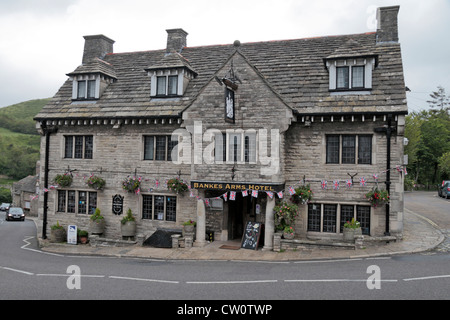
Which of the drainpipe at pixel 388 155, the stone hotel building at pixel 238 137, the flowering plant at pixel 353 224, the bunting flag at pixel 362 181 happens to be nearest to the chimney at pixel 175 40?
the stone hotel building at pixel 238 137

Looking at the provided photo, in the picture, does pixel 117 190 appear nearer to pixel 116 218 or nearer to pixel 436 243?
pixel 116 218

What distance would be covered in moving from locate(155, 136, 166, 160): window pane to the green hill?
97.7 meters

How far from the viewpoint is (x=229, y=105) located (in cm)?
1698

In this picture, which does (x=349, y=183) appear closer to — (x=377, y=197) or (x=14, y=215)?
Answer: (x=377, y=197)

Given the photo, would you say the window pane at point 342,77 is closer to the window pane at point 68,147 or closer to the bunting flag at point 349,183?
the bunting flag at point 349,183

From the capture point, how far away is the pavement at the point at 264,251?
1548 cm

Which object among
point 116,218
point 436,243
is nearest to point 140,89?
point 116,218

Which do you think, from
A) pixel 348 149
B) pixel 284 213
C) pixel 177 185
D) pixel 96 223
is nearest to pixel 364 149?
pixel 348 149

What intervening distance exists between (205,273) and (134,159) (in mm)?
9285

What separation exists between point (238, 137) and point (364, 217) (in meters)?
6.87

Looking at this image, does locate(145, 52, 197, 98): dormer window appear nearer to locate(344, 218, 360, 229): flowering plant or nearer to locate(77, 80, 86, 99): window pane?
locate(77, 80, 86, 99): window pane

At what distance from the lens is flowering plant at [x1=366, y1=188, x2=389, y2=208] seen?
1659 cm

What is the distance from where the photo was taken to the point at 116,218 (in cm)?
2091
